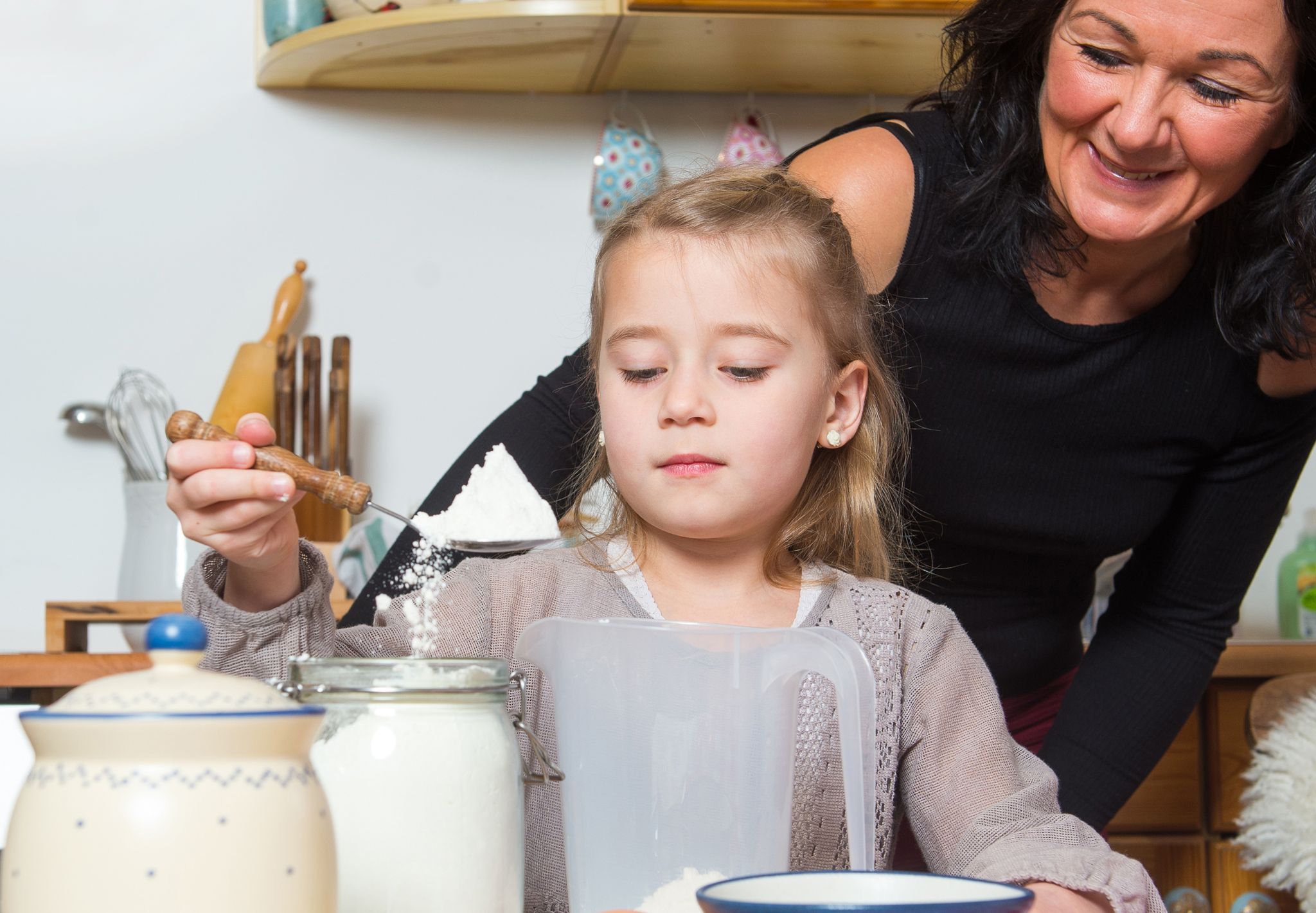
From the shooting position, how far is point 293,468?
2.12 feet

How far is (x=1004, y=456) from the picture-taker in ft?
3.88

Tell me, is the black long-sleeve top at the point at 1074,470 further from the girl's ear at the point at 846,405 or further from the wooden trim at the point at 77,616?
the wooden trim at the point at 77,616

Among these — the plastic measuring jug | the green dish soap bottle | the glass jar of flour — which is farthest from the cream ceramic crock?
the green dish soap bottle

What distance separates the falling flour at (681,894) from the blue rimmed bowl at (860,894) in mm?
106

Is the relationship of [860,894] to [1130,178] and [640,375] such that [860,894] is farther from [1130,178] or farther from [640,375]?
[1130,178]

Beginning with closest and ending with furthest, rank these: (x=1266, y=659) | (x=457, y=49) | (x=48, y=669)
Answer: (x=48, y=669), (x=1266, y=659), (x=457, y=49)

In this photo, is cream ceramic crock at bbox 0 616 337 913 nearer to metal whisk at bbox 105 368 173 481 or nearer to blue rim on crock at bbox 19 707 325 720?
blue rim on crock at bbox 19 707 325 720

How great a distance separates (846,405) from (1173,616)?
22.3 inches

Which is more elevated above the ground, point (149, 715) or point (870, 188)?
point (870, 188)

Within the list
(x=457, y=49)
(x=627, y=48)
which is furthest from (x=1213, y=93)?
(x=457, y=49)

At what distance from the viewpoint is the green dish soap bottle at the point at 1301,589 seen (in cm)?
202

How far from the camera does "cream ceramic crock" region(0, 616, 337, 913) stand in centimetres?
35

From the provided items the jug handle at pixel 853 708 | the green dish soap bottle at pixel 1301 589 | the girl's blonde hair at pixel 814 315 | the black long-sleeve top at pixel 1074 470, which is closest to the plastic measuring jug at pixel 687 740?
the jug handle at pixel 853 708

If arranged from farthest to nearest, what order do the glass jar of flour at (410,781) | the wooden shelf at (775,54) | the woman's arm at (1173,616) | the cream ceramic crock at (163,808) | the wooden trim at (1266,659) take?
the wooden shelf at (775,54) < the wooden trim at (1266,659) < the woman's arm at (1173,616) < the glass jar of flour at (410,781) < the cream ceramic crock at (163,808)
